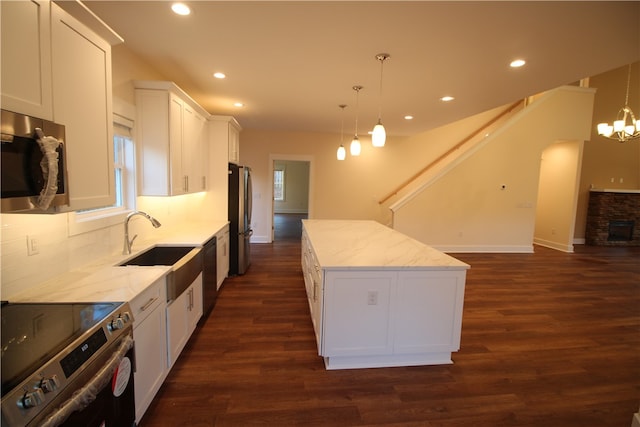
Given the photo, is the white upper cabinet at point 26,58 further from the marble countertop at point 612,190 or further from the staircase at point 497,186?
the marble countertop at point 612,190

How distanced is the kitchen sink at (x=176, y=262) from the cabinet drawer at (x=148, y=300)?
0.32 ft

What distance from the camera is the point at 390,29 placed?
2.20m

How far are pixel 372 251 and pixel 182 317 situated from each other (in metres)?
1.72

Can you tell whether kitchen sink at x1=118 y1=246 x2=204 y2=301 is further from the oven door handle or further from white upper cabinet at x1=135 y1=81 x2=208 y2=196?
the oven door handle

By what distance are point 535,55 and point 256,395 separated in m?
3.49

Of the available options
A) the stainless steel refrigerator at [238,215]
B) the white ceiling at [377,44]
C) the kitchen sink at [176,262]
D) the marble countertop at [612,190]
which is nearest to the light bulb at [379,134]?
the white ceiling at [377,44]

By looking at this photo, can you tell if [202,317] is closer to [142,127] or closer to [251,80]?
[142,127]

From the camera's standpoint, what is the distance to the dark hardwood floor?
79.2 inches

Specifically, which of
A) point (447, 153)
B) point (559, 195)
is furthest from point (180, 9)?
point (559, 195)

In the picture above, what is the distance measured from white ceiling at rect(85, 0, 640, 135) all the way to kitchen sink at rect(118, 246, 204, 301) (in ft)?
5.84

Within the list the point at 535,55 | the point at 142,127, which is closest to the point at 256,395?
the point at 142,127

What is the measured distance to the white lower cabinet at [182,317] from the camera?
2221 millimetres

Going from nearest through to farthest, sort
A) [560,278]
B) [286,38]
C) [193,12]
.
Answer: [193,12] → [286,38] → [560,278]

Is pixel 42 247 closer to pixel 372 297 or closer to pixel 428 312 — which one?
pixel 372 297
